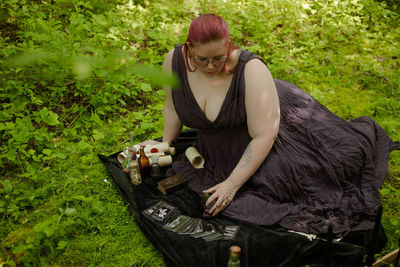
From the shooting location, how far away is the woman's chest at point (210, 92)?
253 cm

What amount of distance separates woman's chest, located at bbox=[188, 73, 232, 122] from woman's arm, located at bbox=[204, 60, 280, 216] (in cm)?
20

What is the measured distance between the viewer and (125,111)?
13.7 feet

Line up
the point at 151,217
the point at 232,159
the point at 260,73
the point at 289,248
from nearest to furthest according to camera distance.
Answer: the point at 289,248 → the point at 260,73 → the point at 151,217 → the point at 232,159

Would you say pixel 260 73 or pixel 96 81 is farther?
pixel 96 81

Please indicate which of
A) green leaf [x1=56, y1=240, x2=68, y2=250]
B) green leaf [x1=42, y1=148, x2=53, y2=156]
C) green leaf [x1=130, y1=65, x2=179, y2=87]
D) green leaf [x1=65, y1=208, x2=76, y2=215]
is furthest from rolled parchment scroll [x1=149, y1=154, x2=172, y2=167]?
green leaf [x1=130, y1=65, x2=179, y2=87]

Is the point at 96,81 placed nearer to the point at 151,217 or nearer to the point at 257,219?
the point at 151,217

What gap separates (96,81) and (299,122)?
2.71m

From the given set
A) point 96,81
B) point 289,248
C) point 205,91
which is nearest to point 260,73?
point 205,91

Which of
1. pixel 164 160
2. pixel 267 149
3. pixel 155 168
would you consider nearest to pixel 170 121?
pixel 164 160

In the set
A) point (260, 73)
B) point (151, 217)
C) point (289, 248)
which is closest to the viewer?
point (289, 248)

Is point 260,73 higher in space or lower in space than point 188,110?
higher

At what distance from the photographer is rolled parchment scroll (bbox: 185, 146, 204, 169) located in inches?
117

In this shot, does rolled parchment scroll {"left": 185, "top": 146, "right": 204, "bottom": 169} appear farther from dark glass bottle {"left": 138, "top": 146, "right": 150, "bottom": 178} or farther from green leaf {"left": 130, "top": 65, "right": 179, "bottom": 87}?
green leaf {"left": 130, "top": 65, "right": 179, "bottom": 87}

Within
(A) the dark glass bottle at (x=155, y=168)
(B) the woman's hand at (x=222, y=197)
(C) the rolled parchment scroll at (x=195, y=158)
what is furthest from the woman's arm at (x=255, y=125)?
(A) the dark glass bottle at (x=155, y=168)
